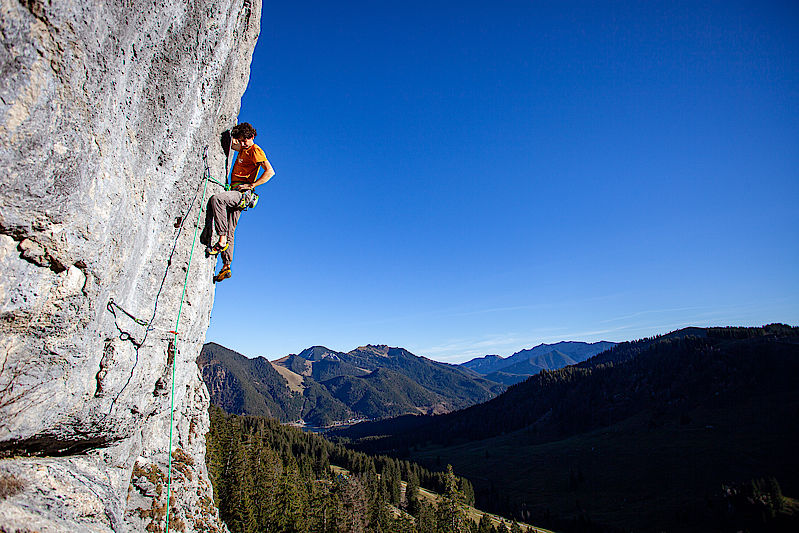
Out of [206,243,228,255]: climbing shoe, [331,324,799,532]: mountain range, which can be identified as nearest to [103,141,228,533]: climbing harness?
[206,243,228,255]: climbing shoe

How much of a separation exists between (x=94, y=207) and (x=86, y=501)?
5.37m

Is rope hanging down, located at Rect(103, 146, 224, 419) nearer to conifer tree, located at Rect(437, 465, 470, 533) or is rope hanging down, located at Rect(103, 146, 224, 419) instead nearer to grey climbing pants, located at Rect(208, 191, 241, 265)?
grey climbing pants, located at Rect(208, 191, 241, 265)

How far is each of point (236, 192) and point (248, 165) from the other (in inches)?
41.0

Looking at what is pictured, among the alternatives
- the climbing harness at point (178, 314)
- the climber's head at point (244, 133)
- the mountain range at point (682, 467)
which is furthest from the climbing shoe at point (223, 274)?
the mountain range at point (682, 467)

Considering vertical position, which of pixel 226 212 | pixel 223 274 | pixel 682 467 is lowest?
pixel 682 467

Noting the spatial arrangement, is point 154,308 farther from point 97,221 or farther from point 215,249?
point 97,221

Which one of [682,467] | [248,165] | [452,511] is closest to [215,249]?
[248,165]

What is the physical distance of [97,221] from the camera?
577 cm

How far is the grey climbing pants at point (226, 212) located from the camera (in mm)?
9312

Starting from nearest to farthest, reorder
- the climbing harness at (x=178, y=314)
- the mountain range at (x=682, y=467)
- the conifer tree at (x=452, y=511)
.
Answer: the climbing harness at (x=178, y=314)
the conifer tree at (x=452, y=511)
the mountain range at (x=682, y=467)

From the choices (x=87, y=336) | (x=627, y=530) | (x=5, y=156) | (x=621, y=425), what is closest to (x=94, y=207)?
(x=5, y=156)

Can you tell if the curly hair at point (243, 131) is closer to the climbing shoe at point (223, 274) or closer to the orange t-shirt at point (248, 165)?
the orange t-shirt at point (248, 165)

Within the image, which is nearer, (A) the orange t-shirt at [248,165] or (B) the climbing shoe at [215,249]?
(B) the climbing shoe at [215,249]

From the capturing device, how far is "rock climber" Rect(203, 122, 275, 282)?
31.1 ft
